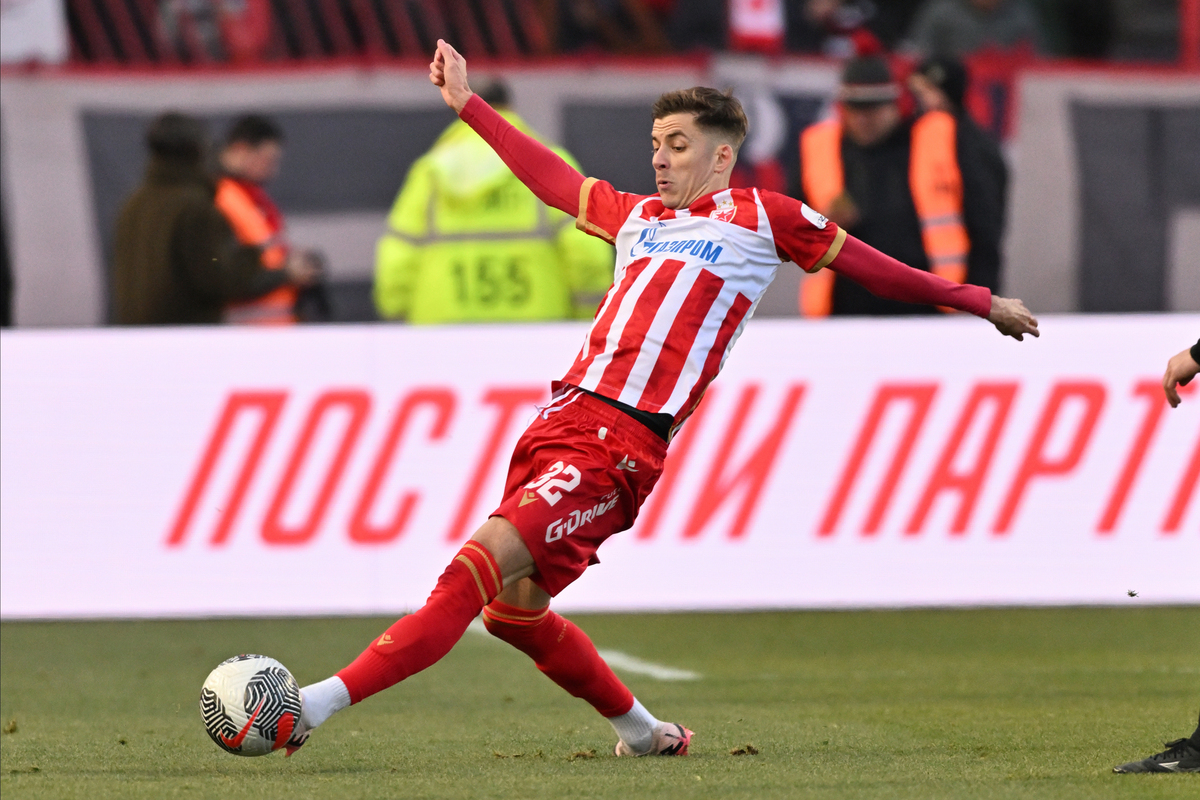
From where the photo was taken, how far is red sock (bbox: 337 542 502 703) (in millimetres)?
4324

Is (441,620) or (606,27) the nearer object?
(441,620)

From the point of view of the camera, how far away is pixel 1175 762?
4582 mm

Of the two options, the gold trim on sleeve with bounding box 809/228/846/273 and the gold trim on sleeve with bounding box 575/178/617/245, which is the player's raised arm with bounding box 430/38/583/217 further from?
the gold trim on sleeve with bounding box 809/228/846/273

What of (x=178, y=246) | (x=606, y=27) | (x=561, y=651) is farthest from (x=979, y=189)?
(x=561, y=651)

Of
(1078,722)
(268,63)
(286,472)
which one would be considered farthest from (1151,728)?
(268,63)

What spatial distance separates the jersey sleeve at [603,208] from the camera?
4855 mm

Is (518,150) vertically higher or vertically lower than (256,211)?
higher

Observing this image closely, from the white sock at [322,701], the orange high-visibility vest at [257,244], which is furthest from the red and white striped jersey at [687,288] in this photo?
the orange high-visibility vest at [257,244]

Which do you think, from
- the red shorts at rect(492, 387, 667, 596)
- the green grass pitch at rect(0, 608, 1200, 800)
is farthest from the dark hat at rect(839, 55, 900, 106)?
the red shorts at rect(492, 387, 667, 596)

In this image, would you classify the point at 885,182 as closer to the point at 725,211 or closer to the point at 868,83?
the point at 868,83

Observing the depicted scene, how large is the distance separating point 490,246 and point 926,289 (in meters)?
4.47

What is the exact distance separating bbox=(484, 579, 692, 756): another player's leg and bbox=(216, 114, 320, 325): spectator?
15.9ft

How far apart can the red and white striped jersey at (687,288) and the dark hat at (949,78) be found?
5075 mm

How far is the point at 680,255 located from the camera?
4.71 meters
